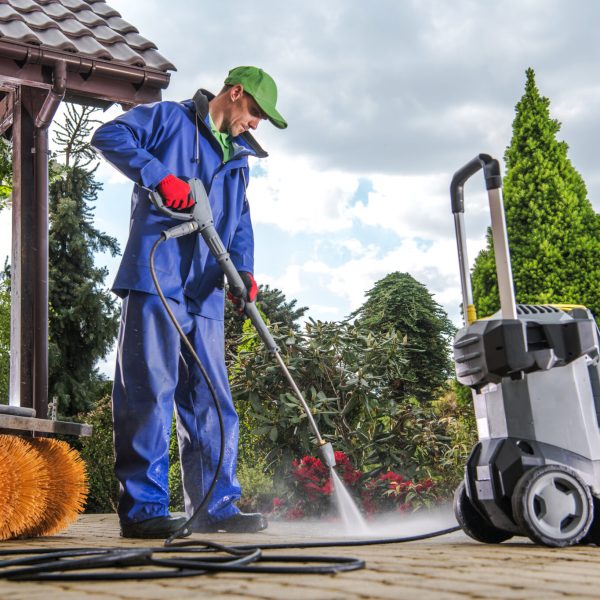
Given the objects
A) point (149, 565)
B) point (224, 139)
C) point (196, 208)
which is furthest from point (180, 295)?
point (149, 565)

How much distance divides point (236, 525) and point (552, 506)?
4.03ft

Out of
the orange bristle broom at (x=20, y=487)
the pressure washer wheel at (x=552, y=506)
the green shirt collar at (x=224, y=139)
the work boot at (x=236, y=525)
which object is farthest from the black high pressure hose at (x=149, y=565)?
the green shirt collar at (x=224, y=139)

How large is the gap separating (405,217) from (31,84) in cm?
375

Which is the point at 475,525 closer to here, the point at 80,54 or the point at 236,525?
the point at 236,525

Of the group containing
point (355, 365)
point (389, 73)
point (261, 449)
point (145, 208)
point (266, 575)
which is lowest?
point (266, 575)

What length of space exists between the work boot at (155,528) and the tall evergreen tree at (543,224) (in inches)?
186

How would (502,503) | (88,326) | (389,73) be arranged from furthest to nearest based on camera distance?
1. (88,326)
2. (389,73)
3. (502,503)

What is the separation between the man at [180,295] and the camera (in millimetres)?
2791

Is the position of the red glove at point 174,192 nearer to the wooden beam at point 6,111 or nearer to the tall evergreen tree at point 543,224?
the wooden beam at point 6,111

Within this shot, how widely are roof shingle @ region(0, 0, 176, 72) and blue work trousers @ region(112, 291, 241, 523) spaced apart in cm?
140

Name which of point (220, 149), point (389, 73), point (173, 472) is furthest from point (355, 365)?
point (220, 149)

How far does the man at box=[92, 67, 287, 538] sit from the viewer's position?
2.79 metres

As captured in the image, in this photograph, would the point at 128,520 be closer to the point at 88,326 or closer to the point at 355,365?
the point at 355,365

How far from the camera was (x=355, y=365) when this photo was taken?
5.05m
